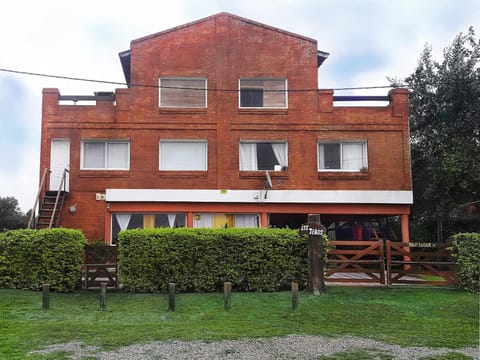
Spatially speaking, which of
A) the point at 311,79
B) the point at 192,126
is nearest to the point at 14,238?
the point at 192,126

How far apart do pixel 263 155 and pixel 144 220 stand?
17.7 ft

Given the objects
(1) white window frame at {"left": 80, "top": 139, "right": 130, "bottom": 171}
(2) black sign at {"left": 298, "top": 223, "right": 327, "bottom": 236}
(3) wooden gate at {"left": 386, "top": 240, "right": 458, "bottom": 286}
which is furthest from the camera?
(1) white window frame at {"left": 80, "top": 139, "right": 130, "bottom": 171}

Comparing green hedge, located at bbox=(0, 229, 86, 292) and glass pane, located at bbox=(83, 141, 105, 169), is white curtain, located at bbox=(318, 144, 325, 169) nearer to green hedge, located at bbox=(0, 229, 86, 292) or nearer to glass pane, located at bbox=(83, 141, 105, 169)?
glass pane, located at bbox=(83, 141, 105, 169)

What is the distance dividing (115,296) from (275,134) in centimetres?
1027

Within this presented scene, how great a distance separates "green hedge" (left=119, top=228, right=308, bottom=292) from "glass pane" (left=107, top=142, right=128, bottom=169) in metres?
7.25

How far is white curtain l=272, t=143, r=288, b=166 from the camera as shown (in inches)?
807

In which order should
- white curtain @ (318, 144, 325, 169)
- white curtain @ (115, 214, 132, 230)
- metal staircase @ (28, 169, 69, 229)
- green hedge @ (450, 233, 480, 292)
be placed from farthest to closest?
1. white curtain @ (318, 144, 325, 169)
2. white curtain @ (115, 214, 132, 230)
3. metal staircase @ (28, 169, 69, 229)
4. green hedge @ (450, 233, 480, 292)

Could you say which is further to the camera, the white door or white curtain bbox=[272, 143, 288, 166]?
white curtain bbox=[272, 143, 288, 166]

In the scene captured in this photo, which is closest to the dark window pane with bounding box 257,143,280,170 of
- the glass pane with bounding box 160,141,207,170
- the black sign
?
the glass pane with bounding box 160,141,207,170

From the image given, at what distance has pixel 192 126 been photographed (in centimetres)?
2027

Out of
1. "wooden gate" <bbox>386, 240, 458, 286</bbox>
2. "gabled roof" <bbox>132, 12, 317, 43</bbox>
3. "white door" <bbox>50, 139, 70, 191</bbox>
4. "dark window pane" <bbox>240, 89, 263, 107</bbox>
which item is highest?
"gabled roof" <bbox>132, 12, 317, 43</bbox>

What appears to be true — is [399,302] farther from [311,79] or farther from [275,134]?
[311,79]

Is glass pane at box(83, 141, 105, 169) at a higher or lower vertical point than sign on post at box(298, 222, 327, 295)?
higher

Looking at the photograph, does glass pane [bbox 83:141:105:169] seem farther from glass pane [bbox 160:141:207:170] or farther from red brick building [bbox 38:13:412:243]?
Result: glass pane [bbox 160:141:207:170]
